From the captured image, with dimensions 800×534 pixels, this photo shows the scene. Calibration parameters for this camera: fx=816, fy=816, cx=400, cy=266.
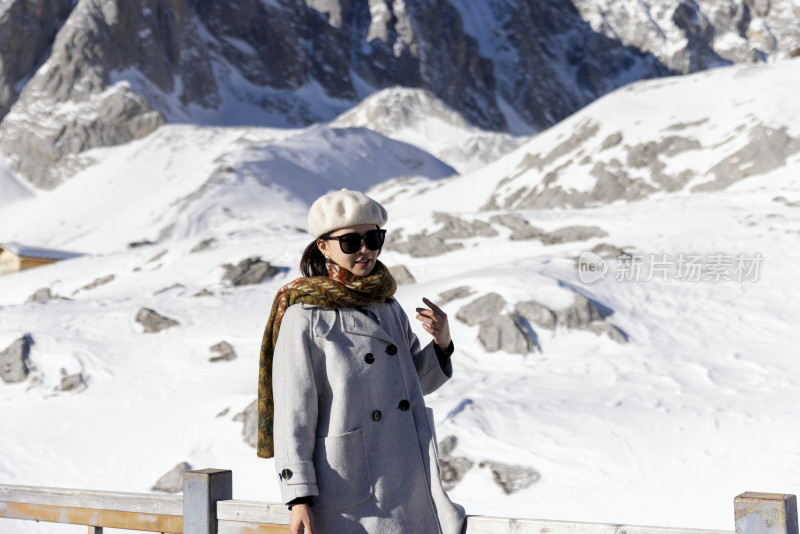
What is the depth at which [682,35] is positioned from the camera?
14462cm

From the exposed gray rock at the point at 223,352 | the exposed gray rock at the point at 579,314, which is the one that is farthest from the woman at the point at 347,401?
the exposed gray rock at the point at 223,352

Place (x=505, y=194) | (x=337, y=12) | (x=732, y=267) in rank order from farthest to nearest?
(x=337, y=12) → (x=505, y=194) → (x=732, y=267)

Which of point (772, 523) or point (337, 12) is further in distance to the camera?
point (337, 12)

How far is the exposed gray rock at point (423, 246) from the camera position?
20125 millimetres

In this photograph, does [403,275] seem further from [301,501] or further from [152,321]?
[301,501]

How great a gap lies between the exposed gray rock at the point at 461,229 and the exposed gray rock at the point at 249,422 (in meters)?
10.3

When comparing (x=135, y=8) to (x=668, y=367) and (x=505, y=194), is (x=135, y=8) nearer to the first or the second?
(x=505, y=194)

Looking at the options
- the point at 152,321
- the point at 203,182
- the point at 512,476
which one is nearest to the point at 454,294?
the point at 512,476

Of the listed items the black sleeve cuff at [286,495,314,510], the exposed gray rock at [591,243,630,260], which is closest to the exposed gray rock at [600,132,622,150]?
the exposed gray rock at [591,243,630,260]

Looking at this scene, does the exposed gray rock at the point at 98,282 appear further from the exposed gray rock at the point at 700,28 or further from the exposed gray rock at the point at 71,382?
the exposed gray rock at the point at 700,28

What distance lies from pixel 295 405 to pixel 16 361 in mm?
13507

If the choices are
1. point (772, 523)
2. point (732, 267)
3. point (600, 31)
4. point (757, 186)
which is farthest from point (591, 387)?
point (600, 31)

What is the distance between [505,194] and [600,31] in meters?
127

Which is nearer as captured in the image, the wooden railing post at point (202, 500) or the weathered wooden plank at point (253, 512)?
the weathered wooden plank at point (253, 512)
